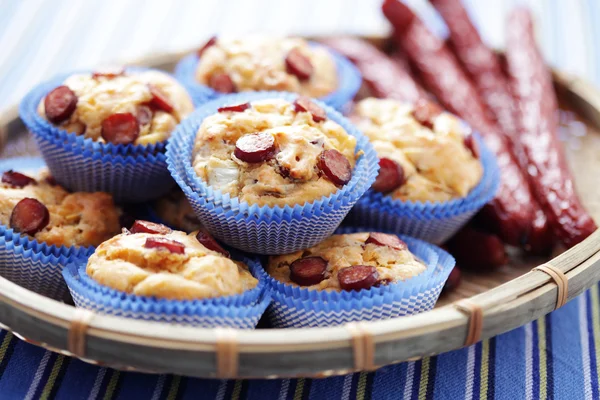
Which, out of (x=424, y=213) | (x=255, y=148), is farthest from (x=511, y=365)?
(x=255, y=148)

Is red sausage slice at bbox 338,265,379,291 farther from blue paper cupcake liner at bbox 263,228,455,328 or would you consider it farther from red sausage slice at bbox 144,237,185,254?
red sausage slice at bbox 144,237,185,254

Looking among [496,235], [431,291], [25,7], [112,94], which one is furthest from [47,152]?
[25,7]

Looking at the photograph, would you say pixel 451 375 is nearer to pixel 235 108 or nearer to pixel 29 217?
pixel 235 108

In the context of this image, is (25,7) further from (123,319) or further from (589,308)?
(589,308)

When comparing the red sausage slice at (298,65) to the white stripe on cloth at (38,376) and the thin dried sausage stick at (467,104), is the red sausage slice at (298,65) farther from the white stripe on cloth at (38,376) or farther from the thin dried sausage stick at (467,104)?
the white stripe on cloth at (38,376)

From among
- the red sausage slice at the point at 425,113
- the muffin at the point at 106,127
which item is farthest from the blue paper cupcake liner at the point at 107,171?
the red sausage slice at the point at 425,113

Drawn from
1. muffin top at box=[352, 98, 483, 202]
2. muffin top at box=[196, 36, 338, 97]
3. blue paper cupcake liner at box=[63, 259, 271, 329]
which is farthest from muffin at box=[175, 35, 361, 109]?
blue paper cupcake liner at box=[63, 259, 271, 329]

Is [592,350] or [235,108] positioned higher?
[235,108]
